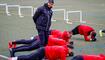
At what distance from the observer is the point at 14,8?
2556 centimetres

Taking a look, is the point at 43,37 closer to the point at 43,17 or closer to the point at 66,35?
the point at 43,17

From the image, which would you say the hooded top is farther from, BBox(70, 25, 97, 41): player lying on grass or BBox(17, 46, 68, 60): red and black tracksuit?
BBox(17, 46, 68, 60): red and black tracksuit

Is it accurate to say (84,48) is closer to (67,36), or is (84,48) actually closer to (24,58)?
(67,36)

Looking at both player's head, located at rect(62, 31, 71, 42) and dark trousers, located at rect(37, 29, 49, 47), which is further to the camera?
player's head, located at rect(62, 31, 71, 42)

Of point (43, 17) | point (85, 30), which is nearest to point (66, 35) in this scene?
point (43, 17)

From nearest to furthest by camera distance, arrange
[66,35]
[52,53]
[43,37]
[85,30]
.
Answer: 1. [52,53]
2. [43,37]
3. [66,35]
4. [85,30]

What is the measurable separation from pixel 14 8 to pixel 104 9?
20.4ft

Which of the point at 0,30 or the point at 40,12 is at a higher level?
the point at 40,12

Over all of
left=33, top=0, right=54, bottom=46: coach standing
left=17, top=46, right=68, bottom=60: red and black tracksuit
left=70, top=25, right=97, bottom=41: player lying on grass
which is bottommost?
left=70, top=25, right=97, bottom=41: player lying on grass

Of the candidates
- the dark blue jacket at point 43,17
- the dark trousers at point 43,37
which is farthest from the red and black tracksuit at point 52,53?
the dark blue jacket at point 43,17

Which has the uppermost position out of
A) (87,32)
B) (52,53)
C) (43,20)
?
(43,20)

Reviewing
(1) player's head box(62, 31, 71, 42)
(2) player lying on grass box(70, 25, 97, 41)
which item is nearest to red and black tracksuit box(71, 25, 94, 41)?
(2) player lying on grass box(70, 25, 97, 41)

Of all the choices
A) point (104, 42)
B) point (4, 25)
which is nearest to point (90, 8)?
point (4, 25)

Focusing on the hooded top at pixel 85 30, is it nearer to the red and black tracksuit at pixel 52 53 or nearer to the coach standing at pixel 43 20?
the coach standing at pixel 43 20
